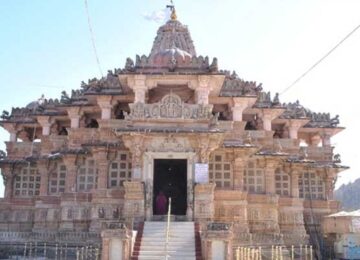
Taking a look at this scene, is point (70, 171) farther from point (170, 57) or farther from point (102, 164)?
point (170, 57)

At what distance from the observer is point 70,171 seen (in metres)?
30.7

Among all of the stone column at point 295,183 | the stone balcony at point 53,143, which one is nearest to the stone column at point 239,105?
the stone column at point 295,183

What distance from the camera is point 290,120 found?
34531 millimetres

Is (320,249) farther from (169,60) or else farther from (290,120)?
(169,60)

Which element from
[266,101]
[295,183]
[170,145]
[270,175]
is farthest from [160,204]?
[266,101]

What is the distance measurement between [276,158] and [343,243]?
660 cm

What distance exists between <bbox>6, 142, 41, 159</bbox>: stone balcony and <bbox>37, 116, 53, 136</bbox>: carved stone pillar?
3.17 ft

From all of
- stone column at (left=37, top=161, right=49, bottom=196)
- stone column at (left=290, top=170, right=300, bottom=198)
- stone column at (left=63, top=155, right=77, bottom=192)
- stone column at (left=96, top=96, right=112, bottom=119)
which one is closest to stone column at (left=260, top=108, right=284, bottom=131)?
stone column at (left=290, top=170, right=300, bottom=198)

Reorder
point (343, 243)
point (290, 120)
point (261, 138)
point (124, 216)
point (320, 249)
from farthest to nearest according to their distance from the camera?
1. point (290, 120)
2. point (261, 138)
3. point (320, 249)
4. point (343, 243)
5. point (124, 216)

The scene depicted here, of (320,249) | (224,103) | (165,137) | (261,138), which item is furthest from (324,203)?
(165,137)

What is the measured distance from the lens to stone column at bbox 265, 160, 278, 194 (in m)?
30.7

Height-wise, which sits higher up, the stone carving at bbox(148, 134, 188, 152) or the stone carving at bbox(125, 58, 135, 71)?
the stone carving at bbox(125, 58, 135, 71)

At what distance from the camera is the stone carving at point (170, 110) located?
26372 millimetres

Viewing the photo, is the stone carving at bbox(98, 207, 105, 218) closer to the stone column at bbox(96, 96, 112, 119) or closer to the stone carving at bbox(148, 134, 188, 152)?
the stone carving at bbox(148, 134, 188, 152)
